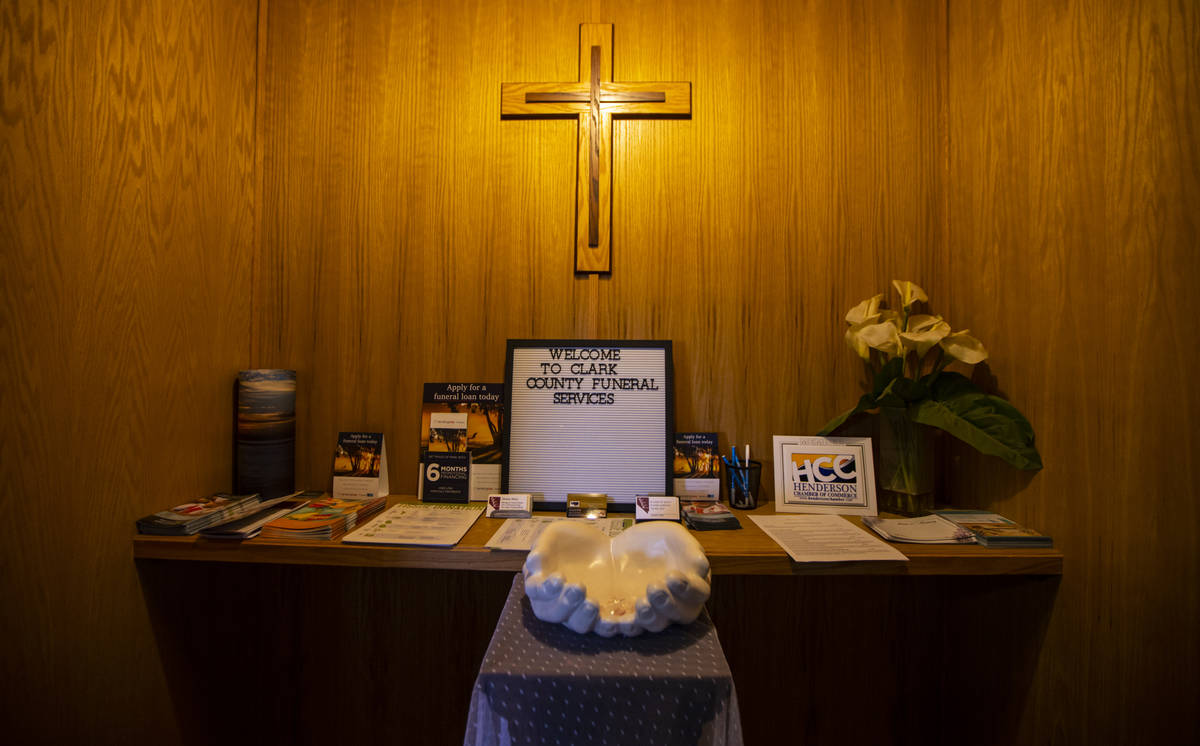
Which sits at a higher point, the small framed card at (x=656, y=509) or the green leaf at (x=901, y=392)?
the green leaf at (x=901, y=392)

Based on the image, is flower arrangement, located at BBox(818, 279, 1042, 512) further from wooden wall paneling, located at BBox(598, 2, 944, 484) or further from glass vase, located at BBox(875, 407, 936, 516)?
wooden wall paneling, located at BBox(598, 2, 944, 484)

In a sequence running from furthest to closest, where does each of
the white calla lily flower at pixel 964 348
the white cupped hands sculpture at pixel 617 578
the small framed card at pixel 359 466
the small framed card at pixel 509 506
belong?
1. the small framed card at pixel 359 466
2. the small framed card at pixel 509 506
3. the white calla lily flower at pixel 964 348
4. the white cupped hands sculpture at pixel 617 578

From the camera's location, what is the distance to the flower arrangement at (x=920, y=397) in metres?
1.16

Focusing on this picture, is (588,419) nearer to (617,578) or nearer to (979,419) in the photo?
(617,578)

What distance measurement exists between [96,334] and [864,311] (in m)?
1.99

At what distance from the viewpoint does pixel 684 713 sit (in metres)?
0.66

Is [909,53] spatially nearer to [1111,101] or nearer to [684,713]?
[1111,101]

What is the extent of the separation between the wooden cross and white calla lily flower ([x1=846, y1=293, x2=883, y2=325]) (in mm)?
755

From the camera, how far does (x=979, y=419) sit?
1.20 m

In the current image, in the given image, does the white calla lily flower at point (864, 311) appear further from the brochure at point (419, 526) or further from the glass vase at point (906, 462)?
the brochure at point (419, 526)

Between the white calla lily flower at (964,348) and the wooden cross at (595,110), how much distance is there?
99 centimetres

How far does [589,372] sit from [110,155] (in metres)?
1.30

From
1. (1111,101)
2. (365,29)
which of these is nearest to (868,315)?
(1111,101)

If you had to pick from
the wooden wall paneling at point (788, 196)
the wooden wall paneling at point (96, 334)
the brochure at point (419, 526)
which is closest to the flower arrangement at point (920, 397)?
the wooden wall paneling at point (788, 196)
